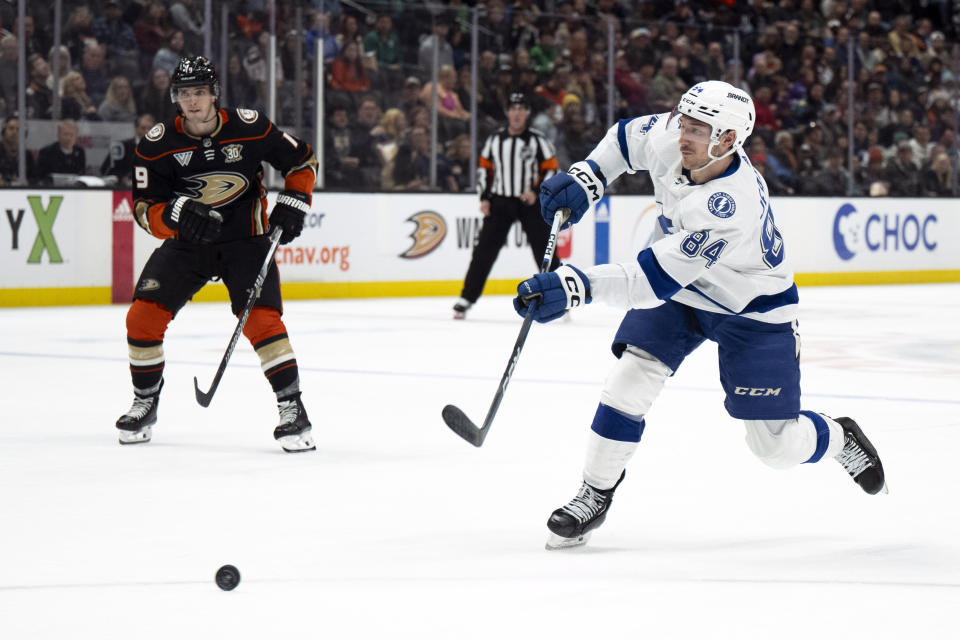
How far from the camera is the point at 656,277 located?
299 cm

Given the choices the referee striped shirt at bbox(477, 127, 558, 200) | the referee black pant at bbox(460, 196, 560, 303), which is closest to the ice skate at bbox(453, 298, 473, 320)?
the referee black pant at bbox(460, 196, 560, 303)

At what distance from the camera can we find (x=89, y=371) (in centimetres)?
652

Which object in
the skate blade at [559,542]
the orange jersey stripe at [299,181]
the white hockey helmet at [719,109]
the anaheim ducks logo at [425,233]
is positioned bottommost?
the anaheim ducks logo at [425,233]

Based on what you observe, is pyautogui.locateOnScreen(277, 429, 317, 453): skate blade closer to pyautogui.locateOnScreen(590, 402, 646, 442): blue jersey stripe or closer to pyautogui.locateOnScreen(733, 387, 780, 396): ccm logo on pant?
pyautogui.locateOnScreen(590, 402, 646, 442): blue jersey stripe

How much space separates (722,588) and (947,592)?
0.43 meters

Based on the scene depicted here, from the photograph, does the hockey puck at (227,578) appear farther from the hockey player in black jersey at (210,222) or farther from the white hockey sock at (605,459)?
the hockey player in black jersey at (210,222)

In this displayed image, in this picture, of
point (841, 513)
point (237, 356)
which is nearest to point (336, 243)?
point (237, 356)

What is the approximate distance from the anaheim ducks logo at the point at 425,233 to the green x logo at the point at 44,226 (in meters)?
2.85

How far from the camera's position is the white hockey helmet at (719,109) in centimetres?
309

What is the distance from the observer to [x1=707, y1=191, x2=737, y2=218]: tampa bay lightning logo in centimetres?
301

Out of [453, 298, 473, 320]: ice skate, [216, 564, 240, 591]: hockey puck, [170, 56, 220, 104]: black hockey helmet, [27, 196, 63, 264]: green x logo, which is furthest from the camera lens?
[27, 196, 63, 264]: green x logo

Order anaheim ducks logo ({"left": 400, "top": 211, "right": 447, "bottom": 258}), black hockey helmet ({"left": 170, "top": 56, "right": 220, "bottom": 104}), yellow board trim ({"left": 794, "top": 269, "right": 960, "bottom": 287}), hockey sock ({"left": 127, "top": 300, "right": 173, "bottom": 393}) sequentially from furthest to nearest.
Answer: yellow board trim ({"left": 794, "top": 269, "right": 960, "bottom": 287}) < anaheim ducks logo ({"left": 400, "top": 211, "right": 447, "bottom": 258}) < hockey sock ({"left": 127, "top": 300, "right": 173, "bottom": 393}) < black hockey helmet ({"left": 170, "top": 56, "right": 220, "bottom": 104})

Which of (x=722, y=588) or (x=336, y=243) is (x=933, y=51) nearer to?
(x=336, y=243)

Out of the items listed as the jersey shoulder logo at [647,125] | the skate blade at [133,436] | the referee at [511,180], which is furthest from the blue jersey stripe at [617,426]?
the referee at [511,180]
